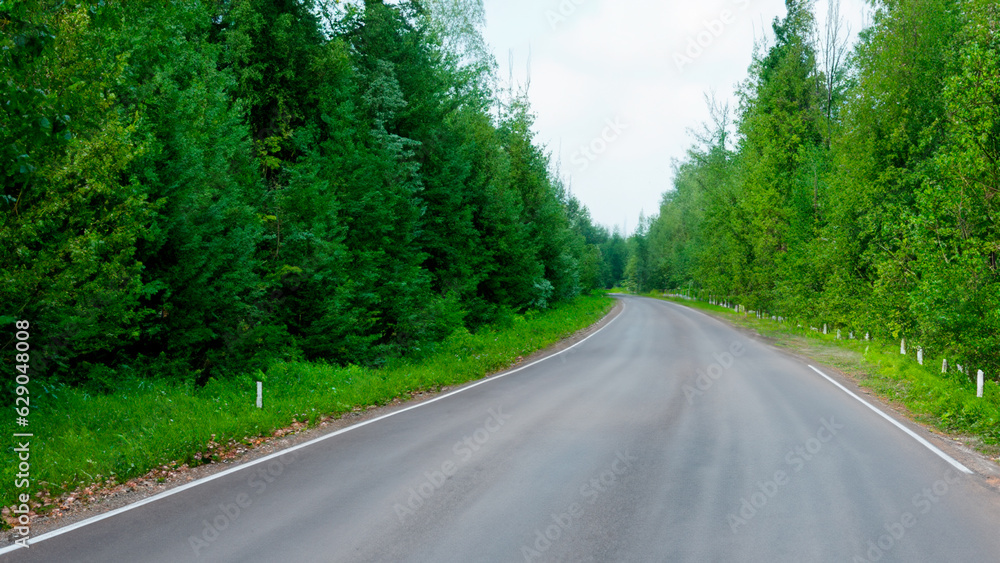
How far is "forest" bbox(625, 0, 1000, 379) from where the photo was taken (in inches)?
508

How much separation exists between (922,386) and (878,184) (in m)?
11.3

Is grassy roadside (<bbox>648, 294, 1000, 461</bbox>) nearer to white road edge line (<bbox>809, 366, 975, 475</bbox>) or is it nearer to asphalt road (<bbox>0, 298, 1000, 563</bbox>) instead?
white road edge line (<bbox>809, 366, 975, 475</bbox>)

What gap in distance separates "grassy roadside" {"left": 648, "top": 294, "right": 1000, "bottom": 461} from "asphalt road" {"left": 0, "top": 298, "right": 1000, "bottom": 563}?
950mm

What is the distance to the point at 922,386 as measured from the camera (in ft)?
42.8

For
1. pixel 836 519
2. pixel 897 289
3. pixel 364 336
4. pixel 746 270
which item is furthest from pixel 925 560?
pixel 746 270

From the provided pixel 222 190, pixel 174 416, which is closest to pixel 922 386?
pixel 174 416

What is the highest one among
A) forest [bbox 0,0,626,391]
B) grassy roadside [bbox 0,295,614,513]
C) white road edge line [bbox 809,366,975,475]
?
forest [bbox 0,0,626,391]

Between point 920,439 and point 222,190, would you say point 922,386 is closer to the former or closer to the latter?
point 920,439

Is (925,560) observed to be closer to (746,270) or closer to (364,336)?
(364,336)

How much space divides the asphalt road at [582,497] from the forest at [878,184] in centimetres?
537

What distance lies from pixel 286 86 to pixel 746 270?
2994 cm

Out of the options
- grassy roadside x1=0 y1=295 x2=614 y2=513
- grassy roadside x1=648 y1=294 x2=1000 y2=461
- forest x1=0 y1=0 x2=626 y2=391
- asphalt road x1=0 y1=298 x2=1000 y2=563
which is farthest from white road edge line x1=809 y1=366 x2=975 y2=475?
forest x1=0 y1=0 x2=626 y2=391

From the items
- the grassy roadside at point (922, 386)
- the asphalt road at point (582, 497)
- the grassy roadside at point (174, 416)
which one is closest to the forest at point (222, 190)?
the grassy roadside at point (174, 416)

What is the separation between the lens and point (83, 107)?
8539mm
